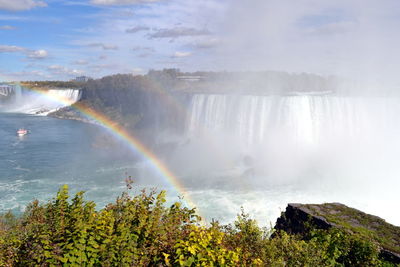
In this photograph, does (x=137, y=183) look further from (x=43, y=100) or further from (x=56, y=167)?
(x=43, y=100)

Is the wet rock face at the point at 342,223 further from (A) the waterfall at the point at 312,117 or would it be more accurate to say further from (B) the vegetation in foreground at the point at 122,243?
(A) the waterfall at the point at 312,117

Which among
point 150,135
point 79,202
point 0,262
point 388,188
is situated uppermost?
point 150,135

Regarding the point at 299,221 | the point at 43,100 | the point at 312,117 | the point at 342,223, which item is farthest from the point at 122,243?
the point at 43,100

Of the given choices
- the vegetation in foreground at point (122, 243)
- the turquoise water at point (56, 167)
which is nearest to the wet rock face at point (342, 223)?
the vegetation in foreground at point (122, 243)

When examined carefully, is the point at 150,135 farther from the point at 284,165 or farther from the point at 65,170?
the point at 284,165

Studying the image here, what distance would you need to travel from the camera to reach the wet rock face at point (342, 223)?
8398 mm

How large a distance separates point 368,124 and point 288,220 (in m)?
24.2

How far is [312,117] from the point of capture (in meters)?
31.6

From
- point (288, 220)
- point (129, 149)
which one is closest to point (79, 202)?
point (288, 220)

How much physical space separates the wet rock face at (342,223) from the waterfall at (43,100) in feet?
256

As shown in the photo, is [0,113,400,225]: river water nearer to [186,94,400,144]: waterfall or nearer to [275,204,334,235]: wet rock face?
[275,204,334,235]: wet rock face

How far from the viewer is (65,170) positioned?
30.3 metres

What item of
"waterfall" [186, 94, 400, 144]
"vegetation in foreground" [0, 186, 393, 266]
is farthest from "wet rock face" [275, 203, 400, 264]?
"waterfall" [186, 94, 400, 144]

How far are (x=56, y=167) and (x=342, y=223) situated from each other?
28.0m
